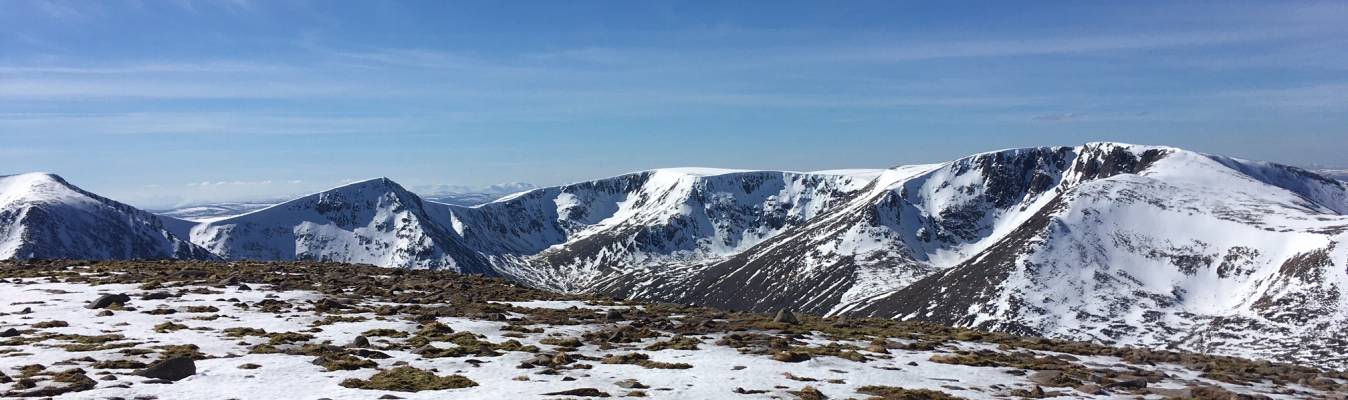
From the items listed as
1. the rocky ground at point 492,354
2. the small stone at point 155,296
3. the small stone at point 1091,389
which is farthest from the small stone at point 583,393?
the small stone at point 155,296

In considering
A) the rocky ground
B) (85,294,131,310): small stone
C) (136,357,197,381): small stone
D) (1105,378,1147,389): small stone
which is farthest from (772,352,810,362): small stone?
(85,294,131,310): small stone

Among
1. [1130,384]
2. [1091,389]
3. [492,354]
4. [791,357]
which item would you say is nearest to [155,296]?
[492,354]

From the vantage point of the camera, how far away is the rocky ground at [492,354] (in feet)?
93.0

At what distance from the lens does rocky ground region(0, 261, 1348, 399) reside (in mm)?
28359

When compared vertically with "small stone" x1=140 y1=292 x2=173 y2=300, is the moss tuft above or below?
below

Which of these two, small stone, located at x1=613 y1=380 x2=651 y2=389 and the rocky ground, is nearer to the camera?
the rocky ground

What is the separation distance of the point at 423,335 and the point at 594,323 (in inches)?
475

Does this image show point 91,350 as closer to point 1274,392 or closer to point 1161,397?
point 1161,397

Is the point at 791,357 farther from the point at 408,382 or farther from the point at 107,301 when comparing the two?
the point at 107,301

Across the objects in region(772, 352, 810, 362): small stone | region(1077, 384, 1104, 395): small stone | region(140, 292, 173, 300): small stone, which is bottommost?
region(1077, 384, 1104, 395): small stone

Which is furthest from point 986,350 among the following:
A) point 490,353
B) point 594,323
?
point 490,353

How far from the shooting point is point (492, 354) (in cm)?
3534

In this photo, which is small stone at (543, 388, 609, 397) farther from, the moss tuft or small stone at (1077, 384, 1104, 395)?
small stone at (1077, 384, 1104, 395)

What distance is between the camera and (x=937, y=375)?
3553 cm
